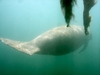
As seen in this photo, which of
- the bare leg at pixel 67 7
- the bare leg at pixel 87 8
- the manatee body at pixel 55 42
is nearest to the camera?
the bare leg at pixel 87 8

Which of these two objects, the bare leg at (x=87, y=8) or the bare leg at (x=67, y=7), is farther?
the bare leg at (x=67, y=7)

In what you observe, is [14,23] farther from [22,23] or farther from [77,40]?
[77,40]

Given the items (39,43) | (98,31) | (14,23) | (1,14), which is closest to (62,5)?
(39,43)

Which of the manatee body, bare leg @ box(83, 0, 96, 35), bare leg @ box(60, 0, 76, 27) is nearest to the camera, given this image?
bare leg @ box(83, 0, 96, 35)

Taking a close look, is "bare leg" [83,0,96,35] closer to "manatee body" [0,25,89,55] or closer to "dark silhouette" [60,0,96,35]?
"dark silhouette" [60,0,96,35]

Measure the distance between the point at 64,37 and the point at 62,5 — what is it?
5.07m

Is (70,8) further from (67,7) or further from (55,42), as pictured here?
(55,42)

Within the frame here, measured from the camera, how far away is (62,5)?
6.24 m

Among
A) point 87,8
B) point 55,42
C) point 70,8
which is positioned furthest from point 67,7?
point 55,42

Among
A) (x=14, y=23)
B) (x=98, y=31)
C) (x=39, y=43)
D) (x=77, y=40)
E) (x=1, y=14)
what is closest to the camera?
(x=39, y=43)

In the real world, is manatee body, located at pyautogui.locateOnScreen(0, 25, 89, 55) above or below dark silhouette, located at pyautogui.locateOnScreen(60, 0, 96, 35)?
above

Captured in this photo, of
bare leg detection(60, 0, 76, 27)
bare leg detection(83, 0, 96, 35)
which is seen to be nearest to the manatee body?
bare leg detection(60, 0, 76, 27)

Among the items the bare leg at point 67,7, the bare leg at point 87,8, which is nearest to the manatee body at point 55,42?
the bare leg at point 67,7

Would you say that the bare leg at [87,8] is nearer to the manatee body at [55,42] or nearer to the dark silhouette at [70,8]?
the dark silhouette at [70,8]
